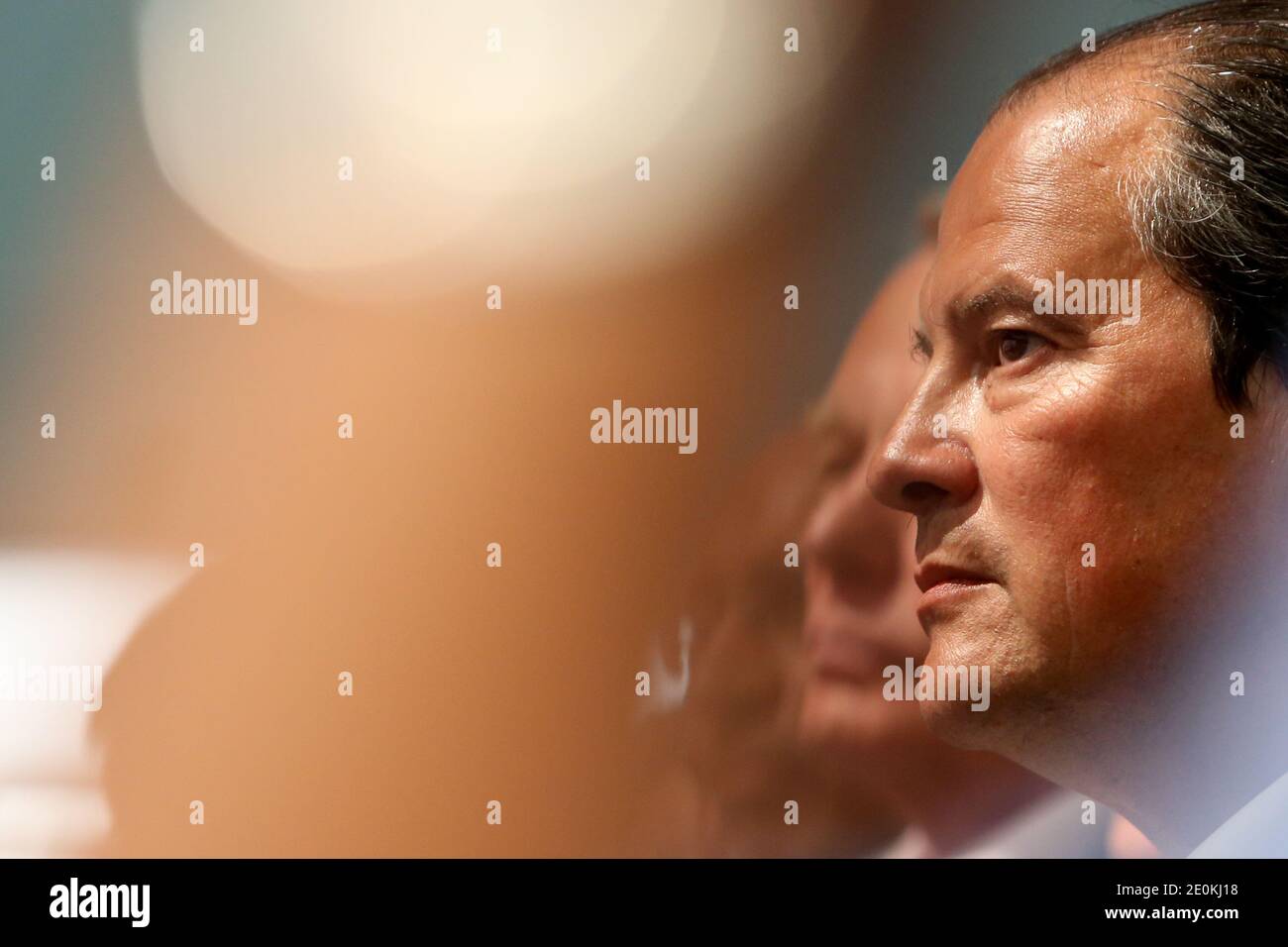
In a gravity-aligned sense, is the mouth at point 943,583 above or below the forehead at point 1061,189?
below

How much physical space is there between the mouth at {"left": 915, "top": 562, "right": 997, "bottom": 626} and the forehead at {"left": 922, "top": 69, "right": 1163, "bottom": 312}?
36 cm

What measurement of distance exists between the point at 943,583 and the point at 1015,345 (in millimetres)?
327

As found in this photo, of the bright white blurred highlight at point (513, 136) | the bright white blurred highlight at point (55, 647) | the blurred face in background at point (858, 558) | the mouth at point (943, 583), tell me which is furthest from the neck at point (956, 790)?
the bright white blurred highlight at point (55, 647)

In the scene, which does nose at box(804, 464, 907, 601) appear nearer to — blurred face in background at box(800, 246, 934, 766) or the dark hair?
blurred face in background at box(800, 246, 934, 766)

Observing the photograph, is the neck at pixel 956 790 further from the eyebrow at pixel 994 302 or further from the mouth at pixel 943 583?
the eyebrow at pixel 994 302

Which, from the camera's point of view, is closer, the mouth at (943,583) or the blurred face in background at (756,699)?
the mouth at (943,583)

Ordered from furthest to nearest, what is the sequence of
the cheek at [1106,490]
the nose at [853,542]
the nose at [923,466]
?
the nose at [853,542], the nose at [923,466], the cheek at [1106,490]

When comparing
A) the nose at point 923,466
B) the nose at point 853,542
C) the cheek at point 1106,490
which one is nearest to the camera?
the cheek at point 1106,490

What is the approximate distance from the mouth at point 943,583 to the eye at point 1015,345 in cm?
28

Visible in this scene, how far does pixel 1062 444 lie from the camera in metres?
1.55

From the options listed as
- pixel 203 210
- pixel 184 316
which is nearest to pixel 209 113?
pixel 203 210

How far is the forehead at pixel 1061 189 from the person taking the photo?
1.56 meters

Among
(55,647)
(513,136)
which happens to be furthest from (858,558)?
(55,647)
